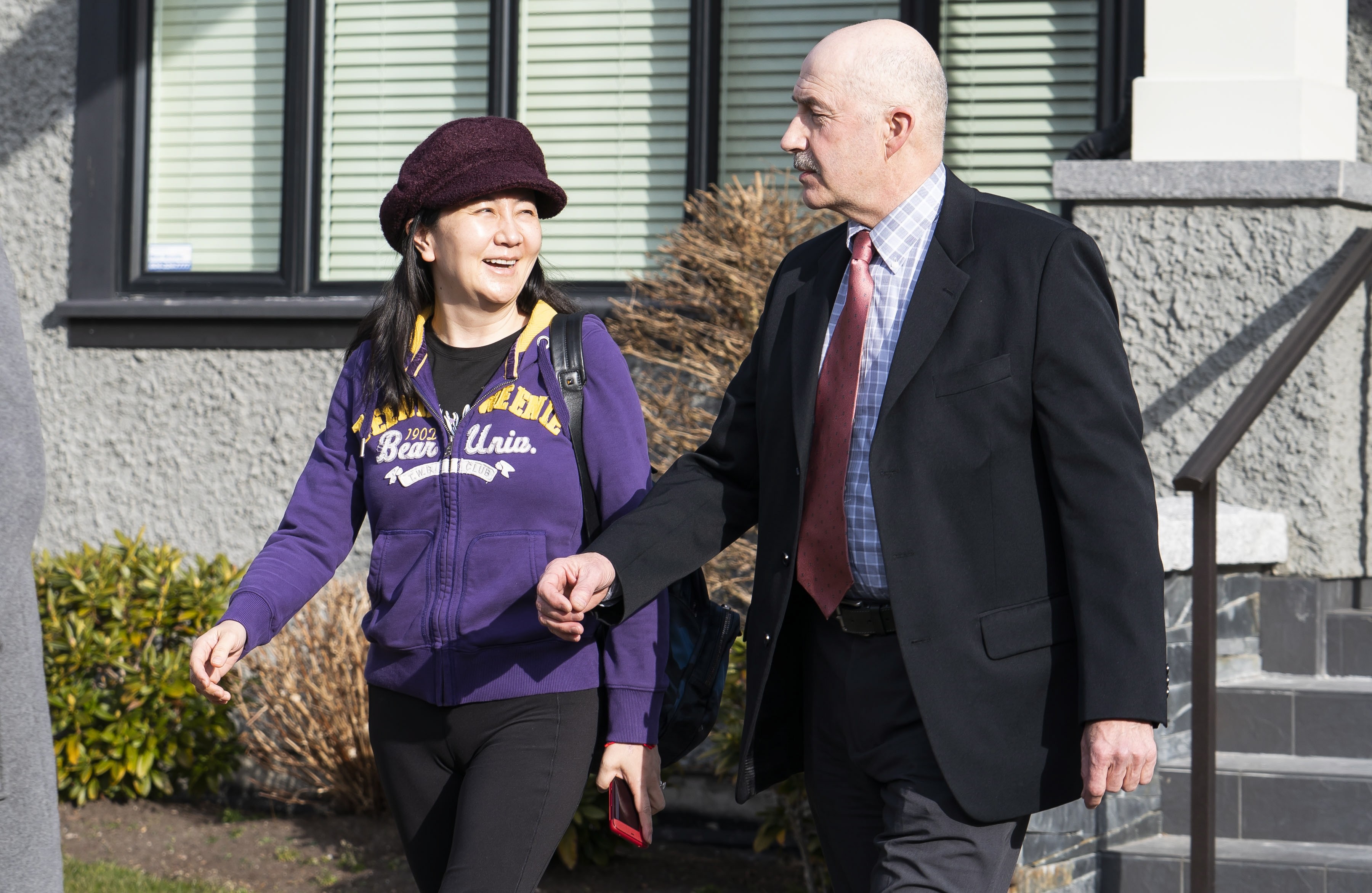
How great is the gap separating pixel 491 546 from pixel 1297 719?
3209 millimetres

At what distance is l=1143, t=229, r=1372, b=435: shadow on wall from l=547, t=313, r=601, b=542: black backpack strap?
2.86 metres

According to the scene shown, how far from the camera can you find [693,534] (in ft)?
9.39

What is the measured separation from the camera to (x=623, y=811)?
2.88 meters

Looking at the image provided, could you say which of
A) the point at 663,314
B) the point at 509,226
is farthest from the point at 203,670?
the point at 663,314

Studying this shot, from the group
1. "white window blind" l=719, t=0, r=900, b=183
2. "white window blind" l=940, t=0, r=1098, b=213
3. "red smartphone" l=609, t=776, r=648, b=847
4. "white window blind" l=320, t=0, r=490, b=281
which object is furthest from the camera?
"white window blind" l=320, t=0, r=490, b=281

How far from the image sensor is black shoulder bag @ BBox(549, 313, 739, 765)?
2982 millimetres

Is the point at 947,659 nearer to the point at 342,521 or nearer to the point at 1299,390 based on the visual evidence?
the point at 342,521

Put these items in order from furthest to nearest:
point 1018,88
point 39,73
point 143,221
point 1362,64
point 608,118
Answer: point 143,221 → point 39,73 → point 608,118 → point 1018,88 → point 1362,64

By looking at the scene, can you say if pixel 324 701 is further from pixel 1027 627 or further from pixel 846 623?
pixel 1027 627

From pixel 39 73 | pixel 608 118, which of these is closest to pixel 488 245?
pixel 608 118

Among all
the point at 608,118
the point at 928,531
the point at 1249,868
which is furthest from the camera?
the point at 608,118

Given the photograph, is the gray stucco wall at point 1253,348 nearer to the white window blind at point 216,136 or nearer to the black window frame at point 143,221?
the black window frame at point 143,221

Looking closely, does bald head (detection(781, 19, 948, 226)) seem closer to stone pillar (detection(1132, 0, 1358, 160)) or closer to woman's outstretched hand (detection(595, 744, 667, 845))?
woman's outstretched hand (detection(595, 744, 667, 845))

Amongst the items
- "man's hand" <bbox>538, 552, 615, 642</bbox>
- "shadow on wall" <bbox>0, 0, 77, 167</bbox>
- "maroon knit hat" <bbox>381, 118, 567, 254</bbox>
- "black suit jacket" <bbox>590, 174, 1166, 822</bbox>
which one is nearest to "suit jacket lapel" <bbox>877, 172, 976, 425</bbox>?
"black suit jacket" <bbox>590, 174, 1166, 822</bbox>
